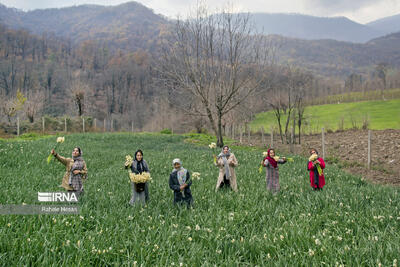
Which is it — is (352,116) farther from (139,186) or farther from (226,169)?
(139,186)

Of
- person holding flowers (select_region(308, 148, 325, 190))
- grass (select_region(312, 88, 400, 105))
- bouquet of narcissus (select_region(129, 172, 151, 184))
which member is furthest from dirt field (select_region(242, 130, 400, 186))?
grass (select_region(312, 88, 400, 105))

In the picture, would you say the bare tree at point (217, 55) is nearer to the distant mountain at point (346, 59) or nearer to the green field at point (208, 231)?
the green field at point (208, 231)

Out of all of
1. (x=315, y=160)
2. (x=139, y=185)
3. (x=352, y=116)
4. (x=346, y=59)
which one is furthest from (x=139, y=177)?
(x=346, y=59)

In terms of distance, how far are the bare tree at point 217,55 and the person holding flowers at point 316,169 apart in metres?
12.4

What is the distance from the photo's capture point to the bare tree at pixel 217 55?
65.8 feet

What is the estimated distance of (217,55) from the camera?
69.3 ft

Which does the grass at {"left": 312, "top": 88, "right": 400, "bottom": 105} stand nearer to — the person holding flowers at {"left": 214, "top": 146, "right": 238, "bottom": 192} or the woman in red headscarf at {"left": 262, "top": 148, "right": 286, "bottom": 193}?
the woman in red headscarf at {"left": 262, "top": 148, "right": 286, "bottom": 193}

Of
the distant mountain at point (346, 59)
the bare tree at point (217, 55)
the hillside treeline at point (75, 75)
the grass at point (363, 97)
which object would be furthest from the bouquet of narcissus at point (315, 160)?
the distant mountain at point (346, 59)

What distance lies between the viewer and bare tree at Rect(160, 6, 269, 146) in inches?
789

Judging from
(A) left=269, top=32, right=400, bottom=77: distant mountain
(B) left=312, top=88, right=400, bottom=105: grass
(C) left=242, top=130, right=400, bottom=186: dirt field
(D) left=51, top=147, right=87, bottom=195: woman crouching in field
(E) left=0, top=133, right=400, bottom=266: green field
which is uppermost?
(A) left=269, top=32, right=400, bottom=77: distant mountain

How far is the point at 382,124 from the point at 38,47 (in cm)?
10902

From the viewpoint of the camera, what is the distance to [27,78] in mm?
77062

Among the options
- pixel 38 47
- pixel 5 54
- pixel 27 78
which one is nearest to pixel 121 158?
pixel 27 78

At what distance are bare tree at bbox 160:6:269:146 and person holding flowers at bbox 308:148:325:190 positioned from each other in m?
12.4
